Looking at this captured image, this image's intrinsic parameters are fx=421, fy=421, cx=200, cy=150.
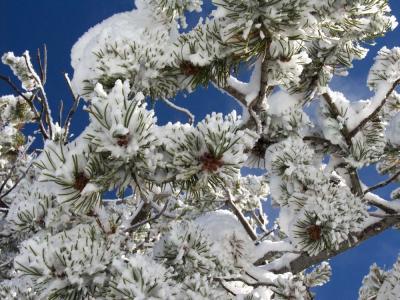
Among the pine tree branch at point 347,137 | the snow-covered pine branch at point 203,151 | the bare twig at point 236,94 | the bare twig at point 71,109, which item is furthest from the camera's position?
the bare twig at point 71,109

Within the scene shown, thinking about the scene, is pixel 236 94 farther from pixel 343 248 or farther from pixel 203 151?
pixel 343 248

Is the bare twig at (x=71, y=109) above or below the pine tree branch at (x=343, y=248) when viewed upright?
above

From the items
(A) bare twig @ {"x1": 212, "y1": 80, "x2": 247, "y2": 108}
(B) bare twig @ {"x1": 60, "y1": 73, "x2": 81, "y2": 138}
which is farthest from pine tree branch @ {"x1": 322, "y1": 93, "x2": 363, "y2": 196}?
(B) bare twig @ {"x1": 60, "y1": 73, "x2": 81, "y2": 138}

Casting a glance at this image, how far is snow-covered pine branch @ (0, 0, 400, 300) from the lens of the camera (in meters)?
1.70

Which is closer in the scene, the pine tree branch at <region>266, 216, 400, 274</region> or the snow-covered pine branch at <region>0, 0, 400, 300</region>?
the snow-covered pine branch at <region>0, 0, 400, 300</region>

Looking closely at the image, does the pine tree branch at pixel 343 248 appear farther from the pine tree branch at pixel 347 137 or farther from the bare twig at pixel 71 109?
the bare twig at pixel 71 109

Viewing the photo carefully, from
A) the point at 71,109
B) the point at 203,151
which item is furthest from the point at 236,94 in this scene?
the point at 71,109

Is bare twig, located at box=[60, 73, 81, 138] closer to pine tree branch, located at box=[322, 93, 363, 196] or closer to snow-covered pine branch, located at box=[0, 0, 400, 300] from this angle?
snow-covered pine branch, located at box=[0, 0, 400, 300]

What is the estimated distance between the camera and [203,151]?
5.79 ft

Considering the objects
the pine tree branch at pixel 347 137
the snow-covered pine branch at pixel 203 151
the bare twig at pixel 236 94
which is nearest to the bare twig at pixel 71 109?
the snow-covered pine branch at pixel 203 151

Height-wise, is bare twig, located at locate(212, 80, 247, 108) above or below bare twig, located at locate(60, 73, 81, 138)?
below

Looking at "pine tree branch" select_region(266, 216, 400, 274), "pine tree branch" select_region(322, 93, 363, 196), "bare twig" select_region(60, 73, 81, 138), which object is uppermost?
"bare twig" select_region(60, 73, 81, 138)

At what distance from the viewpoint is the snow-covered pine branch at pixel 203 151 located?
1.70 meters

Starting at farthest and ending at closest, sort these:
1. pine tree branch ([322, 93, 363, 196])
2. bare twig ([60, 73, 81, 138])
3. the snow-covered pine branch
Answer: bare twig ([60, 73, 81, 138]), pine tree branch ([322, 93, 363, 196]), the snow-covered pine branch
